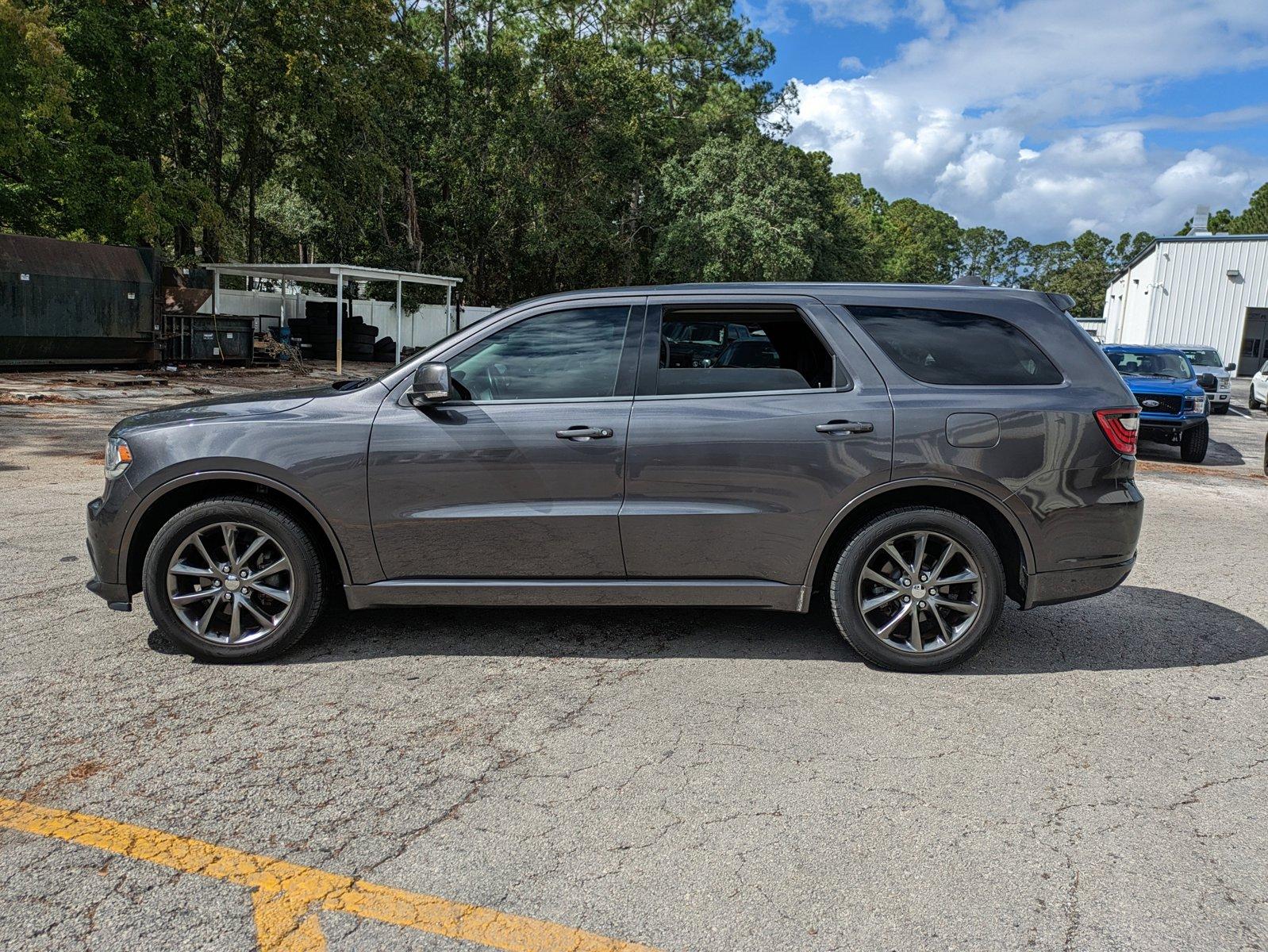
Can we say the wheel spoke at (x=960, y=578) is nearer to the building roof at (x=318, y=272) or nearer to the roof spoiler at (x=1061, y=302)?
the roof spoiler at (x=1061, y=302)

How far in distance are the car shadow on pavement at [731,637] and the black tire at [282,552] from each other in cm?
16

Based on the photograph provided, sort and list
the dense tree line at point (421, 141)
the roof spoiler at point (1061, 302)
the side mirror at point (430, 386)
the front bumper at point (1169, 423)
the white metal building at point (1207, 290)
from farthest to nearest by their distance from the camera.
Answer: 1. the white metal building at point (1207, 290)
2. the dense tree line at point (421, 141)
3. the front bumper at point (1169, 423)
4. the roof spoiler at point (1061, 302)
5. the side mirror at point (430, 386)

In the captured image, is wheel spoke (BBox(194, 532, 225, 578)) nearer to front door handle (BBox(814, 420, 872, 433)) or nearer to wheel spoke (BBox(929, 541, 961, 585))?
front door handle (BBox(814, 420, 872, 433))

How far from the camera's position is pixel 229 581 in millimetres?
4418

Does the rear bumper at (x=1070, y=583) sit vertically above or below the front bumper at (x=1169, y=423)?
below

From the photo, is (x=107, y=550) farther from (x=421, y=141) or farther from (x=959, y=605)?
(x=421, y=141)

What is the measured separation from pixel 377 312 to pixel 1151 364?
26.3 metres

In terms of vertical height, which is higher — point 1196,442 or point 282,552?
point 1196,442

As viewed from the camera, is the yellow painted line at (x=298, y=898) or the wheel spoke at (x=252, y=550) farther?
the wheel spoke at (x=252, y=550)

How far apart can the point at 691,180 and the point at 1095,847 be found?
37480 mm

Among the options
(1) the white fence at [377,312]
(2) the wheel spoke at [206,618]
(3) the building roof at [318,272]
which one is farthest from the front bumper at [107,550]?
(1) the white fence at [377,312]

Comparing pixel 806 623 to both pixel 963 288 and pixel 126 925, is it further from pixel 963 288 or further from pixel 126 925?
pixel 126 925

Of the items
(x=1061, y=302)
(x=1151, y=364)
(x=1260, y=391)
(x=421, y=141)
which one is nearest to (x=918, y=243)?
(x=421, y=141)

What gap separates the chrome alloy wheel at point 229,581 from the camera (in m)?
4.40
